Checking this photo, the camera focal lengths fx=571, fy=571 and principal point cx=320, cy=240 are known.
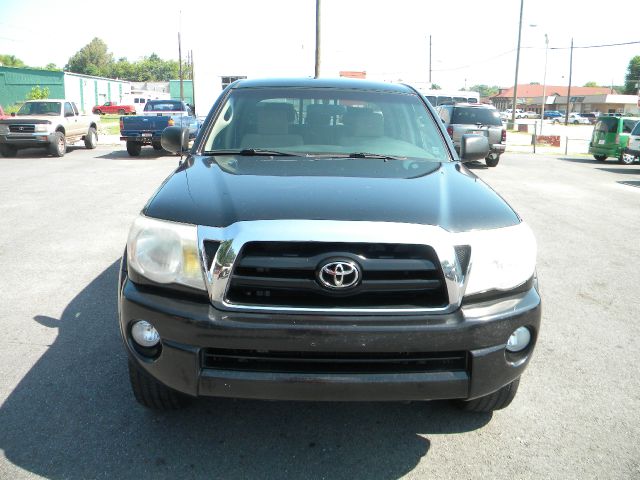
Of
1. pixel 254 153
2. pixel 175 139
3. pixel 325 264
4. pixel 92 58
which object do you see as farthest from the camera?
pixel 92 58

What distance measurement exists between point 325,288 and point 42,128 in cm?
1721

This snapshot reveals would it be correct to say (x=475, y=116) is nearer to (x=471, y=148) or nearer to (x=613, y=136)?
(x=613, y=136)

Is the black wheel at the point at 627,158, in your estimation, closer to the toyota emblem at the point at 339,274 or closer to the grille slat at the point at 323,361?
the grille slat at the point at 323,361

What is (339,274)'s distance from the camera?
2.19 metres

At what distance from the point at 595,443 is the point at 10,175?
43.3ft

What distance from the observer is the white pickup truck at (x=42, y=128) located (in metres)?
16.8

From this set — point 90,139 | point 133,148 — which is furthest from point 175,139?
point 90,139

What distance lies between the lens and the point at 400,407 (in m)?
3.06

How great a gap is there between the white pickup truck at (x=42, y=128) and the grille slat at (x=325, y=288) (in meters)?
16.8

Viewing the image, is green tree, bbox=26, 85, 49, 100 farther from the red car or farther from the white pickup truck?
the white pickup truck

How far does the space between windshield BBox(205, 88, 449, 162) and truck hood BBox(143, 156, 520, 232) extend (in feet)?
1.39

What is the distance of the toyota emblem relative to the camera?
86.3 inches

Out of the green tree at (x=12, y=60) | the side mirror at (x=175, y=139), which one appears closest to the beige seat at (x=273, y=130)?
the side mirror at (x=175, y=139)

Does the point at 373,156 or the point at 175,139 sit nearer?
the point at 373,156
